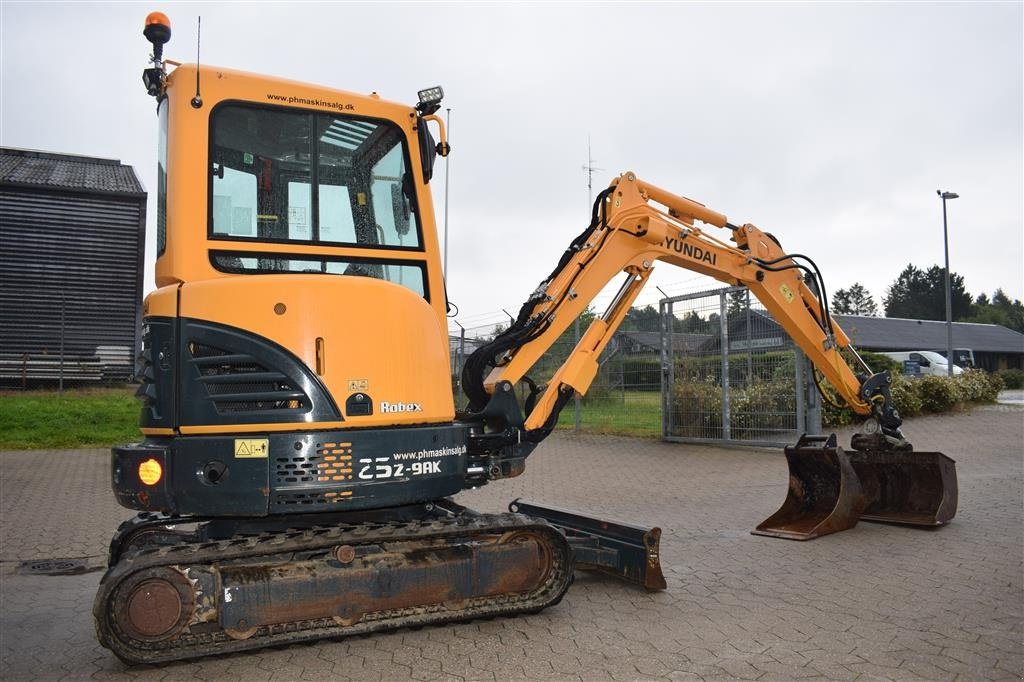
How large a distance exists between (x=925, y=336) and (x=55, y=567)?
4791cm

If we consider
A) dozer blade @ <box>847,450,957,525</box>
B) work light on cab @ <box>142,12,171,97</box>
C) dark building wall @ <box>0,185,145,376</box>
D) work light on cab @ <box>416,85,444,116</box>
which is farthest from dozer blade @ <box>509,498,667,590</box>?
dark building wall @ <box>0,185,145,376</box>

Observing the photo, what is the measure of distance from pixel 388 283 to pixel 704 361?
34.8ft

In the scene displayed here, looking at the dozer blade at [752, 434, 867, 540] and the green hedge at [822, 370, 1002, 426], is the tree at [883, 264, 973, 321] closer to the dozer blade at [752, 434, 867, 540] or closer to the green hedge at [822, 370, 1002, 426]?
the green hedge at [822, 370, 1002, 426]

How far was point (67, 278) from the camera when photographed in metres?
22.4

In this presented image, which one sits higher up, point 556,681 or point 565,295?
point 565,295

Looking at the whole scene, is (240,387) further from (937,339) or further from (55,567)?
(937,339)

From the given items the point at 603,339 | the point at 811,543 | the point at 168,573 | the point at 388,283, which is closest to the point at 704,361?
the point at 811,543

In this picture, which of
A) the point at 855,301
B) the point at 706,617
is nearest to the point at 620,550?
the point at 706,617

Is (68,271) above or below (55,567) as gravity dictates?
above

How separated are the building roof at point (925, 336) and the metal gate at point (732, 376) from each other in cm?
2738

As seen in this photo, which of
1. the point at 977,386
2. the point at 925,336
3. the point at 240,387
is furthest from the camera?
the point at 925,336

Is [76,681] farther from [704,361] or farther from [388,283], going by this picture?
[704,361]

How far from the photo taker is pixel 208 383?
Result: 4.46 m

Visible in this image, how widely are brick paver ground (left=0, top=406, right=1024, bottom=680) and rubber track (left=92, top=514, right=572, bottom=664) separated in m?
0.14
